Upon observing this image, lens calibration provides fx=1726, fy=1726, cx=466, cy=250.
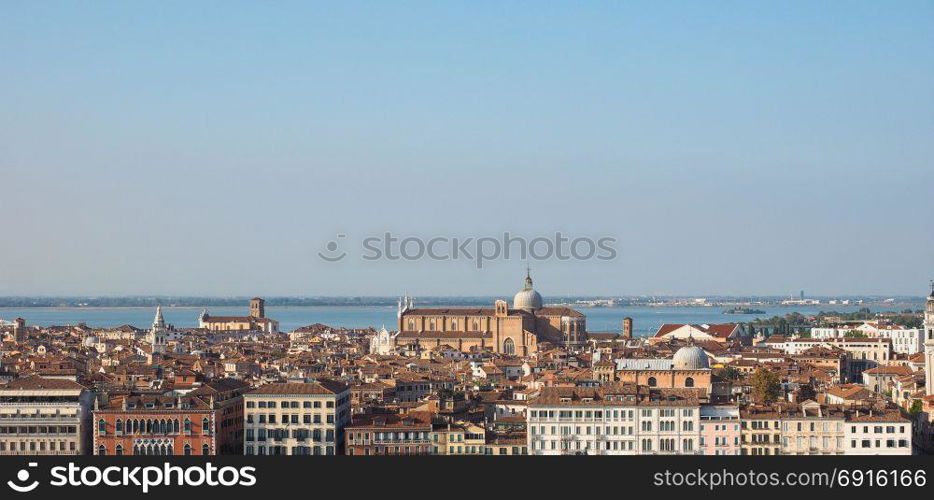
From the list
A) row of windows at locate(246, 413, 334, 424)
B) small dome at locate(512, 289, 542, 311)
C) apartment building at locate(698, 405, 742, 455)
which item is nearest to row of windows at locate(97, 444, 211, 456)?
row of windows at locate(246, 413, 334, 424)

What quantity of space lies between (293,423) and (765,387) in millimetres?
11534

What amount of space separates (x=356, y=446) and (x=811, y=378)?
1826 centimetres

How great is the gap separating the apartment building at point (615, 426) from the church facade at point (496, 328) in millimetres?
37419

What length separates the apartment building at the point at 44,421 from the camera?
87.6 ft

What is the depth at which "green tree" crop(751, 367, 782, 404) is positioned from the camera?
32934mm

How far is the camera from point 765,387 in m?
34.8

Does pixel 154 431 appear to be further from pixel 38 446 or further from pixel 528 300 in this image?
pixel 528 300

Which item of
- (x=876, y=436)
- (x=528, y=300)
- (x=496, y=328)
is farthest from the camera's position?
(x=528, y=300)

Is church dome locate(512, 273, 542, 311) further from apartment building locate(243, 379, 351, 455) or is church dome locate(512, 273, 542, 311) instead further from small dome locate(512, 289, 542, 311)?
apartment building locate(243, 379, 351, 455)

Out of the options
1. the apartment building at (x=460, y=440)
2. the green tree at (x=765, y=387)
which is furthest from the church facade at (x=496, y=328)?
the apartment building at (x=460, y=440)

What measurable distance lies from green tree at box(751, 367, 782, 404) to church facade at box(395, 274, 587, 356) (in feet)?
88.7

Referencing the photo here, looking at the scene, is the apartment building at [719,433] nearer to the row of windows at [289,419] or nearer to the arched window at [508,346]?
the row of windows at [289,419]

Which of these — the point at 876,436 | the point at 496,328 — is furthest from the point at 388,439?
the point at 496,328

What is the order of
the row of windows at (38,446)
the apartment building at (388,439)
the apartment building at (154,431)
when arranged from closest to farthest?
the apartment building at (154,431), the row of windows at (38,446), the apartment building at (388,439)
